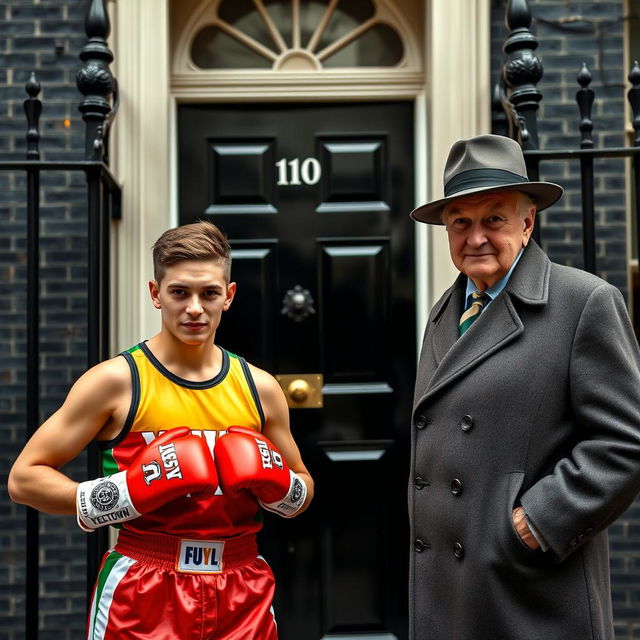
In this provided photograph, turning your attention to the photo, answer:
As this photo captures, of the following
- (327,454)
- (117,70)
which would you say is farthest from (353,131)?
(327,454)

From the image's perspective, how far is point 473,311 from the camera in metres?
2.50

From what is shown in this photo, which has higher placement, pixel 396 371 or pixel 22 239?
pixel 22 239

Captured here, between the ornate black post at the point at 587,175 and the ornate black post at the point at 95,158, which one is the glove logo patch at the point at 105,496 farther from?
the ornate black post at the point at 587,175

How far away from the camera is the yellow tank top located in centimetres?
241

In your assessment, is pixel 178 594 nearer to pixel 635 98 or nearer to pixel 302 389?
pixel 302 389

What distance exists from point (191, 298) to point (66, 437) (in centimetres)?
53

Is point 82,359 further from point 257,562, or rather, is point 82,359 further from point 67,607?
point 257,562

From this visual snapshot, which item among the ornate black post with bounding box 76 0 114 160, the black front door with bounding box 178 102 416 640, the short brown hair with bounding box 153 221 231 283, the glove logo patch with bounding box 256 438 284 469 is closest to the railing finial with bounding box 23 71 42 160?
the ornate black post with bounding box 76 0 114 160

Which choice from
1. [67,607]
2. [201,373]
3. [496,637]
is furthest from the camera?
[67,607]

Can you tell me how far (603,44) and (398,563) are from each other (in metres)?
2.76

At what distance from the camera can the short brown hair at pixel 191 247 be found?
2414 mm

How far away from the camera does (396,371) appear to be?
4227mm

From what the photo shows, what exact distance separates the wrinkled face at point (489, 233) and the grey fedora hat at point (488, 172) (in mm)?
39

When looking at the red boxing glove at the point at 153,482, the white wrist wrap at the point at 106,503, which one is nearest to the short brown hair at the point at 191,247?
the red boxing glove at the point at 153,482
